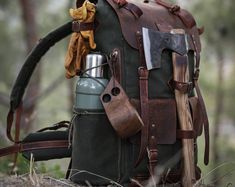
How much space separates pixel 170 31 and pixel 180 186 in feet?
2.40

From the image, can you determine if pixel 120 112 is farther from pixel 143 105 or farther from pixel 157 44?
pixel 157 44

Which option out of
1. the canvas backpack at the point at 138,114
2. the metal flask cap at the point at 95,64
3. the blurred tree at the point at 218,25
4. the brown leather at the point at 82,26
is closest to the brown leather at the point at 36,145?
the canvas backpack at the point at 138,114

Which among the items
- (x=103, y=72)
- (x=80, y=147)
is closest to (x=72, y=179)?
(x=80, y=147)

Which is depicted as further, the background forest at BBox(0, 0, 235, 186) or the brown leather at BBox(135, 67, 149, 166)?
the background forest at BBox(0, 0, 235, 186)

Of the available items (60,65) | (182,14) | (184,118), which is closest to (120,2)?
(182,14)

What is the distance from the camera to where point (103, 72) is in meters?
2.47

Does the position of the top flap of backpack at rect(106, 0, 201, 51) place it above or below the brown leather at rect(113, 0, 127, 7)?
below

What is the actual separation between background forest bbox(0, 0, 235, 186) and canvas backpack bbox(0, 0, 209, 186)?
1.01 meters

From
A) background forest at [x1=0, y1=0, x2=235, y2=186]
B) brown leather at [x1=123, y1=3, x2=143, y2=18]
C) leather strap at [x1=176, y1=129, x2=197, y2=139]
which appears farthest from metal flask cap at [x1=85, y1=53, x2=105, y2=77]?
background forest at [x1=0, y1=0, x2=235, y2=186]

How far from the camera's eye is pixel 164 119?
2510mm

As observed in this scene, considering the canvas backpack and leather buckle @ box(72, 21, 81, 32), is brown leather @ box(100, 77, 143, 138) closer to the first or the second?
the canvas backpack

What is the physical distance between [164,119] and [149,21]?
458mm

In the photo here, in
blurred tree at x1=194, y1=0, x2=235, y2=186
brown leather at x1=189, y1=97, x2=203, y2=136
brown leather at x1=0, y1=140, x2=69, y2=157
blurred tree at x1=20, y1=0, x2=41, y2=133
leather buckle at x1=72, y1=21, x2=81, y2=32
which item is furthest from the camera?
blurred tree at x1=194, y1=0, x2=235, y2=186

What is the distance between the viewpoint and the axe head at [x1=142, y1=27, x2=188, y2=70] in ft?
8.11
